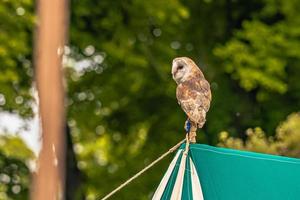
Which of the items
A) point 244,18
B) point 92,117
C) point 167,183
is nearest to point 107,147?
point 92,117

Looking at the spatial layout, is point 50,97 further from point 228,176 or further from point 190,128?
point 228,176

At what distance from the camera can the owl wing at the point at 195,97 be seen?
227 inches

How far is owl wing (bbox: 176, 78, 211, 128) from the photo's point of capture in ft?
18.9

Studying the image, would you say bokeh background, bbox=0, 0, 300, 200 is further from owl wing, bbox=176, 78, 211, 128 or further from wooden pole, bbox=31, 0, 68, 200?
wooden pole, bbox=31, 0, 68, 200

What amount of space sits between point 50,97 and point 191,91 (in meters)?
3.59

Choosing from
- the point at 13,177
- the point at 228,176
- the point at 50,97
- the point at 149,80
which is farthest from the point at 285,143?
the point at 50,97

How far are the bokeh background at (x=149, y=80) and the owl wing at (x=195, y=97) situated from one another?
20.6 feet

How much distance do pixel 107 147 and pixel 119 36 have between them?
100.0 inches

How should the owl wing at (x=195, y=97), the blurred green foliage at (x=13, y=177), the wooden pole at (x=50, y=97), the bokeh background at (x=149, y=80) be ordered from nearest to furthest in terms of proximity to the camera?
the wooden pole at (x=50, y=97) < the owl wing at (x=195, y=97) < the bokeh background at (x=149, y=80) < the blurred green foliage at (x=13, y=177)

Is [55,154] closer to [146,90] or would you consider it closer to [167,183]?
[167,183]

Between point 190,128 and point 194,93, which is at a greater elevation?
point 194,93

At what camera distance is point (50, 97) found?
2.29m

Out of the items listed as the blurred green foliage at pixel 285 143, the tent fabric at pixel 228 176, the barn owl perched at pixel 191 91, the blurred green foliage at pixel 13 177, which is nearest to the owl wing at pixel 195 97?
the barn owl perched at pixel 191 91

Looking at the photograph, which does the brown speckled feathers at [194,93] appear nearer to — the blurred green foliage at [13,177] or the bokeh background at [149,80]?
the bokeh background at [149,80]
